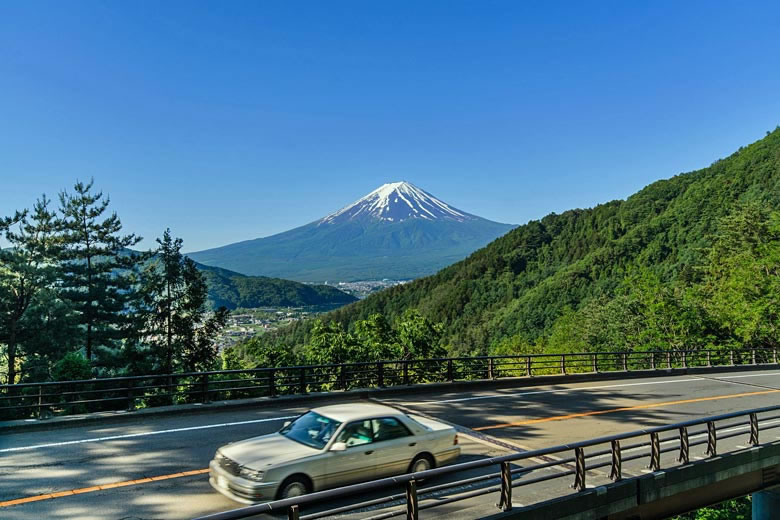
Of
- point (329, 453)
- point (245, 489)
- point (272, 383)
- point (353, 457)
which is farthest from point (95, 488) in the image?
point (272, 383)

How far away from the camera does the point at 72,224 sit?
109ft

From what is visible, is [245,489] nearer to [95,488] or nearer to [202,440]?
[95,488]

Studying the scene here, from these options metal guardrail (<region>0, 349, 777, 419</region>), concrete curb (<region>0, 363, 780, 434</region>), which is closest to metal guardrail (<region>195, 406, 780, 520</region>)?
metal guardrail (<region>0, 349, 777, 419</region>)

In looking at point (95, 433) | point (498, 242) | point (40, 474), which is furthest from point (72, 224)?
point (498, 242)

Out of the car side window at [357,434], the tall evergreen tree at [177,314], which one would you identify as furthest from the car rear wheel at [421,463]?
the tall evergreen tree at [177,314]

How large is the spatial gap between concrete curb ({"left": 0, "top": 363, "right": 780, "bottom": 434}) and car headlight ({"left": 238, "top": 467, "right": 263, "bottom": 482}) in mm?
6540

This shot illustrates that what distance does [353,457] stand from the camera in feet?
27.5

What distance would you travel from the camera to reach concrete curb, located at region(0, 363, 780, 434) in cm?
1205

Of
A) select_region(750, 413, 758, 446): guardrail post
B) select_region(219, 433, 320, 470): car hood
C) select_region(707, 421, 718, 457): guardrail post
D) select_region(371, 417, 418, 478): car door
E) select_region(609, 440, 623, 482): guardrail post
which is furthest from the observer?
select_region(750, 413, 758, 446): guardrail post

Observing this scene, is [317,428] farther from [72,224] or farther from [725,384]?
[72,224]

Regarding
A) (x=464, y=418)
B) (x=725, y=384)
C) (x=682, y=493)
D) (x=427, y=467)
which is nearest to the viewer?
(x=427, y=467)

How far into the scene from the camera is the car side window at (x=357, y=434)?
845cm

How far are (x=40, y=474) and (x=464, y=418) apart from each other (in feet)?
30.3

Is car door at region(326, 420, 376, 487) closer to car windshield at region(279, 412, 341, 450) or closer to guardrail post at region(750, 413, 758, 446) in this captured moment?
car windshield at region(279, 412, 341, 450)
